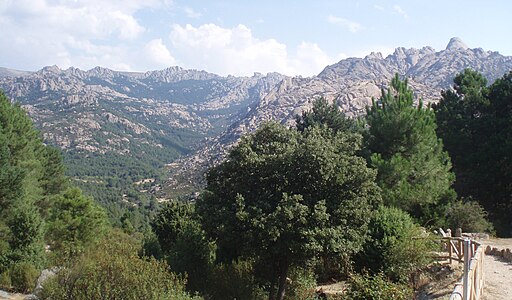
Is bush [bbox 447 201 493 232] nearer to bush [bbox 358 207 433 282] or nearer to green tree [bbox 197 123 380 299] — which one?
bush [bbox 358 207 433 282]

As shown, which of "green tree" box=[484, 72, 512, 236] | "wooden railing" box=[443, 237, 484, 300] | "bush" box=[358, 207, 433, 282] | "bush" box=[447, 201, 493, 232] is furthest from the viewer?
"green tree" box=[484, 72, 512, 236]

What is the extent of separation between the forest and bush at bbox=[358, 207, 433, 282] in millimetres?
41

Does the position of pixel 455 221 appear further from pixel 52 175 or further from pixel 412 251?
pixel 52 175

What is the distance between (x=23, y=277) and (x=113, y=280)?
17.1 metres

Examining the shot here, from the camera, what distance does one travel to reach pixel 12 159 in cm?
3175

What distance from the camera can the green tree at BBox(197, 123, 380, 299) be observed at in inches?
577

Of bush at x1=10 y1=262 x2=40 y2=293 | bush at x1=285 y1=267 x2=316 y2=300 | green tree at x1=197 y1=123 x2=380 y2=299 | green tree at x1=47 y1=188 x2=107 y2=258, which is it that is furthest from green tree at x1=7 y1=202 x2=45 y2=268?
bush at x1=285 y1=267 x2=316 y2=300

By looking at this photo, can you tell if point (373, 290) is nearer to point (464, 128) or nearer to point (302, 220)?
point (302, 220)

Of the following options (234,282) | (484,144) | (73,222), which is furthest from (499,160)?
(73,222)

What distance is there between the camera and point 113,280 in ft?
43.0

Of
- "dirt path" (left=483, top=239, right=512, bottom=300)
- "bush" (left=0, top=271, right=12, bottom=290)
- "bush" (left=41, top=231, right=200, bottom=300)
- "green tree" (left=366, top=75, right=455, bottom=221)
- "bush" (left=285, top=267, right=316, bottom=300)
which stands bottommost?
"bush" (left=0, top=271, right=12, bottom=290)

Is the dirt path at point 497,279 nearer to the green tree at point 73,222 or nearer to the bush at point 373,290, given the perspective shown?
the bush at point 373,290

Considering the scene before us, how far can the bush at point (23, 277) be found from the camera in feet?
85.6

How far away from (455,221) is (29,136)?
3421 centimetres
